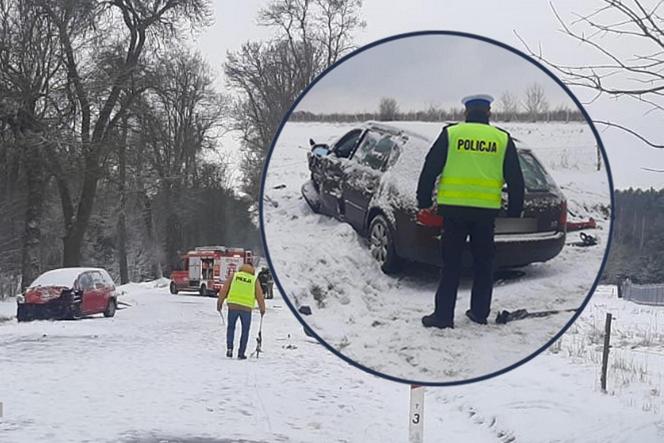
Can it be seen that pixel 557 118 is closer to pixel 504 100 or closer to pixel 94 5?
pixel 504 100

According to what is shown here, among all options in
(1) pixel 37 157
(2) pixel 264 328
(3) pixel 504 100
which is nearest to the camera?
(3) pixel 504 100

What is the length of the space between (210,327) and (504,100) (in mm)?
21114

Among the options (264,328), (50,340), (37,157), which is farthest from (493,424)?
(37,157)

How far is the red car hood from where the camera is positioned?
26.3 meters

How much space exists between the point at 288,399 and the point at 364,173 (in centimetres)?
924

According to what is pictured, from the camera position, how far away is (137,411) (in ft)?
36.9

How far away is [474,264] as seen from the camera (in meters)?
3.56

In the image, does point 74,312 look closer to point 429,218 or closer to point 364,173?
point 364,173

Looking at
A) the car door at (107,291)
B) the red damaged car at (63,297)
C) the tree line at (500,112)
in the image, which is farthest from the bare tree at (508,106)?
the car door at (107,291)

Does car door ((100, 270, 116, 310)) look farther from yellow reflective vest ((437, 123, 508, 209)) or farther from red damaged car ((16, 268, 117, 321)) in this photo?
yellow reflective vest ((437, 123, 508, 209))

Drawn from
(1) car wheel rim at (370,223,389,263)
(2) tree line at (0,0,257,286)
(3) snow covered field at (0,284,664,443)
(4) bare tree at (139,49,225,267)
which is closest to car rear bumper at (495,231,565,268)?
(1) car wheel rim at (370,223,389,263)

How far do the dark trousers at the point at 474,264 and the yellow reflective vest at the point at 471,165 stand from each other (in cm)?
10

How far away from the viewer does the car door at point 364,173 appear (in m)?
3.64

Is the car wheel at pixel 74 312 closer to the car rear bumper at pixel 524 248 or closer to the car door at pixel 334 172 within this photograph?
the car door at pixel 334 172
